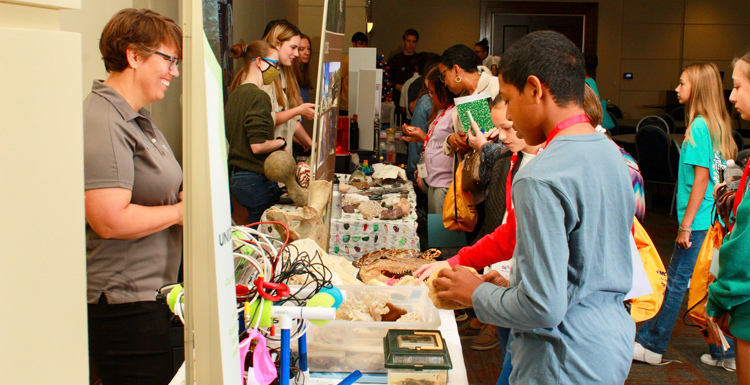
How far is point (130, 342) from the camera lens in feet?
5.02

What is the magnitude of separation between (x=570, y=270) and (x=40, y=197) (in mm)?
873

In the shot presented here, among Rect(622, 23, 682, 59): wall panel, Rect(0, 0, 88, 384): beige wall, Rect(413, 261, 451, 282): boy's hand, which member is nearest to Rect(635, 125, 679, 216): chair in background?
Rect(413, 261, 451, 282): boy's hand

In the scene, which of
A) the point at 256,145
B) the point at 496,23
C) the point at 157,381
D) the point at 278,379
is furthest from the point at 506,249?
the point at 496,23

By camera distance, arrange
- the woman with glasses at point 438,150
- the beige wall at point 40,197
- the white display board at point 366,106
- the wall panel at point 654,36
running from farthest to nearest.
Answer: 1. the wall panel at point 654,36
2. the white display board at point 366,106
3. the woman with glasses at point 438,150
4. the beige wall at point 40,197

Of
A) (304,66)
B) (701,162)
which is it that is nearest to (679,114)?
(304,66)

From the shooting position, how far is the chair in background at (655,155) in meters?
6.00

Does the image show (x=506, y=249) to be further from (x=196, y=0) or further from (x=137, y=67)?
(x=196, y=0)

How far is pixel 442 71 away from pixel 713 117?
4.88ft

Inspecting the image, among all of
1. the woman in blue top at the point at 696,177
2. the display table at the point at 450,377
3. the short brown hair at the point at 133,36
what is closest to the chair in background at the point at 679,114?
the woman in blue top at the point at 696,177

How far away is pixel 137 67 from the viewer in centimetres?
150

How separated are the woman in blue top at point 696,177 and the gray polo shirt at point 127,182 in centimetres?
254

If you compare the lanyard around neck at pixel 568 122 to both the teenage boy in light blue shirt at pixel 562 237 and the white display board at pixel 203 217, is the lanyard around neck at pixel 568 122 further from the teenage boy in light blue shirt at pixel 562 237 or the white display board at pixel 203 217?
the white display board at pixel 203 217

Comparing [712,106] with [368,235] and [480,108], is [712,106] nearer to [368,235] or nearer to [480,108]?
[480,108]

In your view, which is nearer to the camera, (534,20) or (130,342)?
(130,342)
